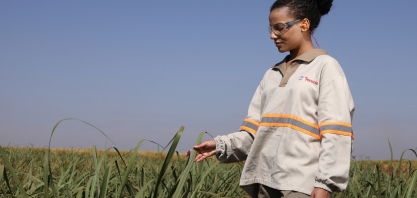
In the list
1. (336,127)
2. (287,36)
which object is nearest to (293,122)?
(336,127)

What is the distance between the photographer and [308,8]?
2.55 m

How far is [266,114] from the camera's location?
2414 mm

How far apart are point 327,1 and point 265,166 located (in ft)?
3.14

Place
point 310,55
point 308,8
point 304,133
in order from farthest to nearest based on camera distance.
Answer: point 308,8
point 310,55
point 304,133

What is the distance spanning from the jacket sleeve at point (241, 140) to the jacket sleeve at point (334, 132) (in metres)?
0.45

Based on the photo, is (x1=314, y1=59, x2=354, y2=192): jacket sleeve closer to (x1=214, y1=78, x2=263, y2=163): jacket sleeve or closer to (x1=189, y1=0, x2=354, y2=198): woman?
(x1=189, y1=0, x2=354, y2=198): woman

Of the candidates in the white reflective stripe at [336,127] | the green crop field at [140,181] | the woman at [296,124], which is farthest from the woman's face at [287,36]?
the green crop field at [140,181]

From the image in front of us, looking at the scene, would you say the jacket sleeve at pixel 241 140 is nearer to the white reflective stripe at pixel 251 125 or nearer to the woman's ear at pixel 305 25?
the white reflective stripe at pixel 251 125

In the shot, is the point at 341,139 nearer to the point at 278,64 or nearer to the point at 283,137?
the point at 283,137

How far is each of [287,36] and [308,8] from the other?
217 mm

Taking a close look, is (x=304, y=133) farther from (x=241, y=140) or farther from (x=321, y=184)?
(x=241, y=140)

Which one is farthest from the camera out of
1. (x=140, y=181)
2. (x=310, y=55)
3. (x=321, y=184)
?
(x=140, y=181)

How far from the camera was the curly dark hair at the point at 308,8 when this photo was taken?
2.51 meters

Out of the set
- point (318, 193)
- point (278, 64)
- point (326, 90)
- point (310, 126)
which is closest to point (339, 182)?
point (318, 193)
